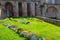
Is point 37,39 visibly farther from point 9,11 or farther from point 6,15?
point 9,11

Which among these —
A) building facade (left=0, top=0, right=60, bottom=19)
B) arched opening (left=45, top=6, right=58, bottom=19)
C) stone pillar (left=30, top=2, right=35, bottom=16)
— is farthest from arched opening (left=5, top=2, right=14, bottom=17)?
arched opening (left=45, top=6, right=58, bottom=19)

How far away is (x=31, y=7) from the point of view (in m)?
55.8

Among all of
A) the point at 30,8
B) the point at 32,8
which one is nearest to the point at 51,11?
the point at 32,8

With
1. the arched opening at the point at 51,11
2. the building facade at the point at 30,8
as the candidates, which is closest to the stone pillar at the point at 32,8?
the building facade at the point at 30,8

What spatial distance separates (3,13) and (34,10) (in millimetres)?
10034

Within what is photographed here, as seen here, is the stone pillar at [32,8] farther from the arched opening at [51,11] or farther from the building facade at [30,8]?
the arched opening at [51,11]

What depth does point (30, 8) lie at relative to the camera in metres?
56.3

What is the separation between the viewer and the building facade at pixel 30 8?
176ft

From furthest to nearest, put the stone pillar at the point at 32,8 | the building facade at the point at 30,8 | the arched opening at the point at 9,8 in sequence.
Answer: the stone pillar at the point at 32,8, the building facade at the point at 30,8, the arched opening at the point at 9,8

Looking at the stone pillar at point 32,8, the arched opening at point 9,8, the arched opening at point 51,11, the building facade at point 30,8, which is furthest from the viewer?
the arched opening at point 51,11

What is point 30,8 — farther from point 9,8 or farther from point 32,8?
point 9,8

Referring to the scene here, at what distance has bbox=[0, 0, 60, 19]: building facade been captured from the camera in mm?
53737

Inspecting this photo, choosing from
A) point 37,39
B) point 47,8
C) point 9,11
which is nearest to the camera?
point 37,39

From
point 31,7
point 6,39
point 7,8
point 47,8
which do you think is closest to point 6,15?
point 7,8
